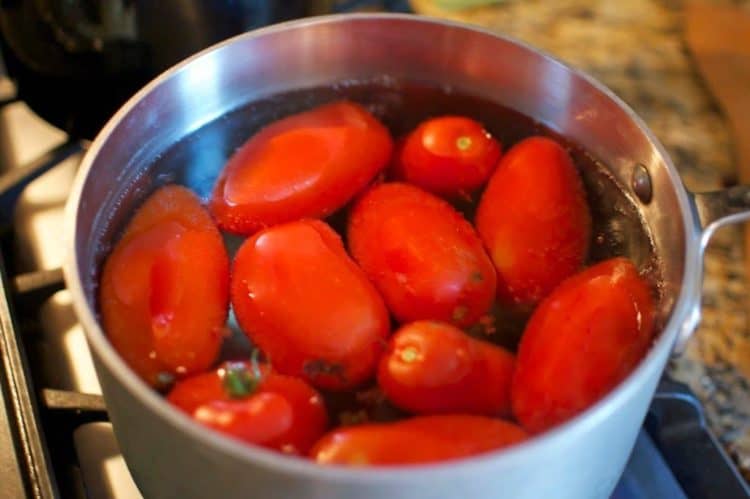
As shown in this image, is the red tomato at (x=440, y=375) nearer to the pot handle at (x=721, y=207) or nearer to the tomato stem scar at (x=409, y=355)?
the tomato stem scar at (x=409, y=355)

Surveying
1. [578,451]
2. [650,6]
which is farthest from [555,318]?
[650,6]

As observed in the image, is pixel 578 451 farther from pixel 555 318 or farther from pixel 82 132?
pixel 82 132

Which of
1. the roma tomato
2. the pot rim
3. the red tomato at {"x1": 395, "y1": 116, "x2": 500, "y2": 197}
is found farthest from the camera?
the red tomato at {"x1": 395, "y1": 116, "x2": 500, "y2": 197}

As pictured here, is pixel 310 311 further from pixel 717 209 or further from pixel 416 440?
pixel 717 209

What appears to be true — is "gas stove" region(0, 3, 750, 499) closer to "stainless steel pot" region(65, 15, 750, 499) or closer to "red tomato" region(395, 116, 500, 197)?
"stainless steel pot" region(65, 15, 750, 499)

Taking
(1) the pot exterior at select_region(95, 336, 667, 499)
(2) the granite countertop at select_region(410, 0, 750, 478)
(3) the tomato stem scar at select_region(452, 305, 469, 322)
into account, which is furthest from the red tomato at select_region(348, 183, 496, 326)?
(2) the granite countertop at select_region(410, 0, 750, 478)

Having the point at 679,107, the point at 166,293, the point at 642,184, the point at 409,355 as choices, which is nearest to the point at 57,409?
the point at 166,293

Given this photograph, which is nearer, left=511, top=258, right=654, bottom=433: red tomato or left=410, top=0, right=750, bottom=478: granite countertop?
left=511, top=258, right=654, bottom=433: red tomato
